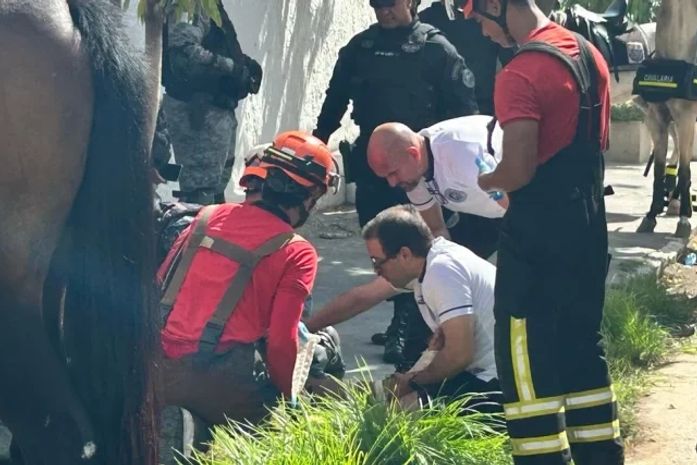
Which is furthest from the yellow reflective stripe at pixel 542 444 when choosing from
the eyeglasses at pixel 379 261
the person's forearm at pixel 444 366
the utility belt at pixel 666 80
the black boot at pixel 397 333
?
the utility belt at pixel 666 80

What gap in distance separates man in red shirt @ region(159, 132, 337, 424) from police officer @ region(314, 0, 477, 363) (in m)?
1.98

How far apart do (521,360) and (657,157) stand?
7183mm

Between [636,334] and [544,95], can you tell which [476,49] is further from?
[544,95]

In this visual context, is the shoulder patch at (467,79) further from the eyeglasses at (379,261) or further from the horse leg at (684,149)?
the horse leg at (684,149)

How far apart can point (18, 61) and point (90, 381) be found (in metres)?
0.95

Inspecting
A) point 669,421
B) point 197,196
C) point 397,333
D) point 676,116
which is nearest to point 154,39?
point 397,333

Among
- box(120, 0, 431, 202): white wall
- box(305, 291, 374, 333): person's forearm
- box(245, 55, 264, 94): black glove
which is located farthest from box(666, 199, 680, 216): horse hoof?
box(305, 291, 374, 333): person's forearm

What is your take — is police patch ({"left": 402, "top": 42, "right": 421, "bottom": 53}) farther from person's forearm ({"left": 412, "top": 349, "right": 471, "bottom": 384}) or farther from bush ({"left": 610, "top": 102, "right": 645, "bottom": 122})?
bush ({"left": 610, "top": 102, "right": 645, "bottom": 122})

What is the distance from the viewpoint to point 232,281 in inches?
192

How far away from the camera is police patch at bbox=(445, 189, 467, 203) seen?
229 inches

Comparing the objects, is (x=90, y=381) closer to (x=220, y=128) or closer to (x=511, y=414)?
(x=511, y=414)

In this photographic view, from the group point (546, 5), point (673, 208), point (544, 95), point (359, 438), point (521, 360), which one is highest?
point (544, 95)

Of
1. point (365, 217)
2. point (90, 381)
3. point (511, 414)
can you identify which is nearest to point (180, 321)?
point (90, 381)

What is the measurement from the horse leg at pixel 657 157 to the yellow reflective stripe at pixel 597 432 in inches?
259
